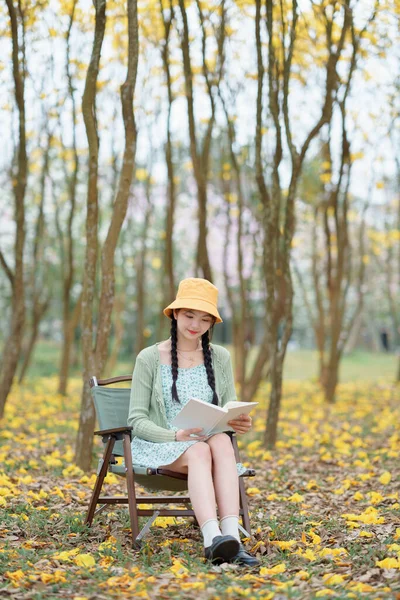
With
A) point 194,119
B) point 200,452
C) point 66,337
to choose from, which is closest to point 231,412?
point 200,452

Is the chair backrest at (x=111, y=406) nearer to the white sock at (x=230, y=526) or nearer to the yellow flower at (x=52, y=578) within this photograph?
the white sock at (x=230, y=526)

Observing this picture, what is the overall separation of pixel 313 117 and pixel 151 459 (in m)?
9.11

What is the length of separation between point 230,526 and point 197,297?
121 centimetres

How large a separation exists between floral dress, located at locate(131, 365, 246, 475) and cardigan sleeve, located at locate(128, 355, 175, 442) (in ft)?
0.15

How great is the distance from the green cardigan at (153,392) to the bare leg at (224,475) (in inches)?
9.9

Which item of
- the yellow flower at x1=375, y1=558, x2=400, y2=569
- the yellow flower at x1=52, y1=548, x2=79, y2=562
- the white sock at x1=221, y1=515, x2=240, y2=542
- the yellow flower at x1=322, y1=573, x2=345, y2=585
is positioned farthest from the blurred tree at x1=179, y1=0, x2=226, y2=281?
the yellow flower at x1=322, y1=573, x2=345, y2=585

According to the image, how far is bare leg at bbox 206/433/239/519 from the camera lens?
3.93 meters

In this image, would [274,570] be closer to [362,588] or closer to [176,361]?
[362,588]

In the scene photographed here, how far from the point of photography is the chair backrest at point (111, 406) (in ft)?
15.2

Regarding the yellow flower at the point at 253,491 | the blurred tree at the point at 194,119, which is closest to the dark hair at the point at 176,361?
the yellow flower at the point at 253,491

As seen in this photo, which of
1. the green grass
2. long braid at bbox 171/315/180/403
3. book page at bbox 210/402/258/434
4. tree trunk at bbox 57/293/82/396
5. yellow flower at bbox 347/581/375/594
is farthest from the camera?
the green grass

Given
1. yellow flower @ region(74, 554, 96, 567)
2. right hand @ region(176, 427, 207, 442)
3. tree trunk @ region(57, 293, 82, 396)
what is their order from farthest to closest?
tree trunk @ region(57, 293, 82, 396) < right hand @ region(176, 427, 207, 442) < yellow flower @ region(74, 554, 96, 567)

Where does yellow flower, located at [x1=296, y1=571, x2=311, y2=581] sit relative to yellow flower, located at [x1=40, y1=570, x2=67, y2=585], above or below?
below

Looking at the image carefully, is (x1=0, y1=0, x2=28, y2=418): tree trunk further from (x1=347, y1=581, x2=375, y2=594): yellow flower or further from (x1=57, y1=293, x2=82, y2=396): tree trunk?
(x1=347, y1=581, x2=375, y2=594): yellow flower
